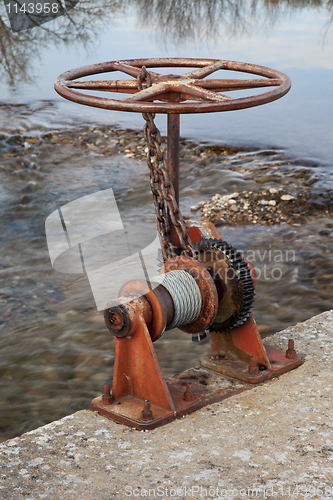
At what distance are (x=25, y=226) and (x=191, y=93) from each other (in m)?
4.06

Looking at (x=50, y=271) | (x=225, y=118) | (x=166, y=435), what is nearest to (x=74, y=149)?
(x=225, y=118)

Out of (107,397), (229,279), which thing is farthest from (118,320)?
(229,279)

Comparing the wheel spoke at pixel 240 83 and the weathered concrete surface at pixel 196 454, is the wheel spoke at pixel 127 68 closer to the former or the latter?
the wheel spoke at pixel 240 83

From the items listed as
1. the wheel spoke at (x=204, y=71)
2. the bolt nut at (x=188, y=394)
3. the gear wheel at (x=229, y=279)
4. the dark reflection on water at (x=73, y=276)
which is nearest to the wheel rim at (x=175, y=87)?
the wheel spoke at (x=204, y=71)

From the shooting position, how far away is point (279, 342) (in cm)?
301

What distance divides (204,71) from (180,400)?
4.85 ft

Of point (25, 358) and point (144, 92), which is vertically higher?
point (144, 92)

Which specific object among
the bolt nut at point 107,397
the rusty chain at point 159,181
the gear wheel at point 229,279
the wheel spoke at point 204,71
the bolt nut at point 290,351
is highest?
the wheel spoke at point 204,71

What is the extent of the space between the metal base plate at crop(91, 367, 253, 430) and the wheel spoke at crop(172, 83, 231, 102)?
1.30 meters

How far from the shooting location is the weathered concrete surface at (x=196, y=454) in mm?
1902

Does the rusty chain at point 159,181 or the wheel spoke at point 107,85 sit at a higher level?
the wheel spoke at point 107,85

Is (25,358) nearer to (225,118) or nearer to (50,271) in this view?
(50,271)

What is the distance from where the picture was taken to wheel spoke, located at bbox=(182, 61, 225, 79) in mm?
2391

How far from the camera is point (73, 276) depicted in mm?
4906
